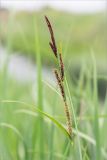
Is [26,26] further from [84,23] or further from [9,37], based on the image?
[9,37]

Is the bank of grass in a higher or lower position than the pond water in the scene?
Result: lower

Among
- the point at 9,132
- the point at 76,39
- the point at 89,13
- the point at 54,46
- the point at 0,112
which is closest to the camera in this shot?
the point at 54,46

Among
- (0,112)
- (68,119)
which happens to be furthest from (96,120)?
(68,119)

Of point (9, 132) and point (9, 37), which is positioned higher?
point (9, 37)

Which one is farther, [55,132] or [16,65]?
[16,65]

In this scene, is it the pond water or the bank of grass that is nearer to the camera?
the bank of grass

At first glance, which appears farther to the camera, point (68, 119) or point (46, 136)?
point (46, 136)

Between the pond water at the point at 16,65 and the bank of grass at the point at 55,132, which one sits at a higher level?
the pond water at the point at 16,65

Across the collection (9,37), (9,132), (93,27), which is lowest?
(9,132)

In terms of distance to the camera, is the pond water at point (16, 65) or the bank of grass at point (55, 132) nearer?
the bank of grass at point (55, 132)

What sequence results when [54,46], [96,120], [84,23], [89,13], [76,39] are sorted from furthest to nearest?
[89,13]
[84,23]
[76,39]
[96,120]
[54,46]

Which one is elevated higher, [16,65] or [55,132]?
[16,65]
